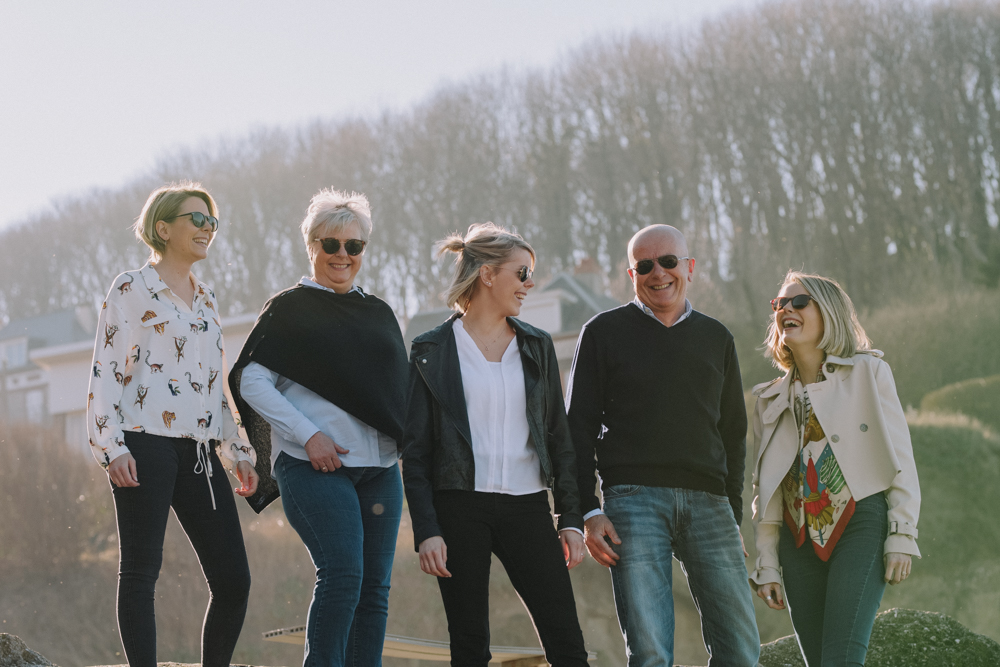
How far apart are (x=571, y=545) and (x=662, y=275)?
39.7 inches

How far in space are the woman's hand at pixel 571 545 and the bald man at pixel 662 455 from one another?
0.10 m

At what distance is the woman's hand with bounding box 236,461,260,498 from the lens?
3434 mm

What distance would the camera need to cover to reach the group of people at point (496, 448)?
2926 millimetres

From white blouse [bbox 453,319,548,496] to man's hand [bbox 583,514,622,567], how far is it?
237 millimetres

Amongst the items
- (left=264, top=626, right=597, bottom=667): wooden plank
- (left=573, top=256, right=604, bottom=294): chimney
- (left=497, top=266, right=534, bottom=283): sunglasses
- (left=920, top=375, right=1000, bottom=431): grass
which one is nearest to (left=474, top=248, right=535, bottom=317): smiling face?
(left=497, top=266, right=534, bottom=283): sunglasses

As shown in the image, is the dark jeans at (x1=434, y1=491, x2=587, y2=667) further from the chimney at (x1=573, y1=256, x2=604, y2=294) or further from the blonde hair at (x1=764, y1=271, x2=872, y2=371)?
the chimney at (x1=573, y1=256, x2=604, y2=294)

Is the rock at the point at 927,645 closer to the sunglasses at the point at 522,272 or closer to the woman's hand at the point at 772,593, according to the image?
the woman's hand at the point at 772,593

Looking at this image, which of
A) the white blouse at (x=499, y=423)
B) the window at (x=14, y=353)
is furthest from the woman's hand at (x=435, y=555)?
the window at (x=14, y=353)

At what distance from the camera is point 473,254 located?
314cm

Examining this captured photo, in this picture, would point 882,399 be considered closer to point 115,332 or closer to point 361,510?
point 361,510

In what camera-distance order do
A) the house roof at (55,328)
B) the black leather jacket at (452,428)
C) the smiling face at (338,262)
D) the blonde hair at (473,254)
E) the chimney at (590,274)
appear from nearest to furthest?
1. the black leather jacket at (452,428)
2. the blonde hair at (473,254)
3. the smiling face at (338,262)
4. the chimney at (590,274)
5. the house roof at (55,328)

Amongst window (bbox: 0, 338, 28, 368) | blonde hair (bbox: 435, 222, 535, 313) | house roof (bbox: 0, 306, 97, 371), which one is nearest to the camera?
blonde hair (bbox: 435, 222, 535, 313)

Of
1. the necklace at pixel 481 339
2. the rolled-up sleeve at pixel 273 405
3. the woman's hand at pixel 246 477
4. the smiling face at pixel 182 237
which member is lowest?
the woman's hand at pixel 246 477

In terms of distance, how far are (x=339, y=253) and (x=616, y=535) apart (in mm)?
1417
